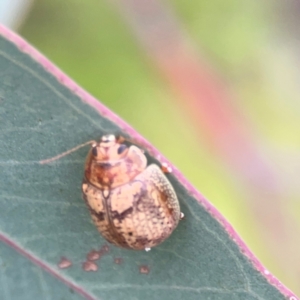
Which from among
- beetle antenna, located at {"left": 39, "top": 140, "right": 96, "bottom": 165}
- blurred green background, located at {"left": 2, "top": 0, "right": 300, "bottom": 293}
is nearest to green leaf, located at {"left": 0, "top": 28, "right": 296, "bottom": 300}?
beetle antenna, located at {"left": 39, "top": 140, "right": 96, "bottom": 165}

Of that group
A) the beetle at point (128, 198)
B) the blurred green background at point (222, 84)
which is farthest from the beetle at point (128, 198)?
the blurred green background at point (222, 84)

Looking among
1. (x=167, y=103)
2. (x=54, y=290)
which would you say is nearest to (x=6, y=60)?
(x=54, y=290)

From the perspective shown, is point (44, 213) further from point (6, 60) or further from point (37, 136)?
point (6, 60)

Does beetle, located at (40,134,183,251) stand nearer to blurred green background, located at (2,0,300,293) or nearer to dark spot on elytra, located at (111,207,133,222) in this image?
dark spot on elytra, located at (111,207,133,222)

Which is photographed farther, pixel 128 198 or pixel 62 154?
pixel 128 198

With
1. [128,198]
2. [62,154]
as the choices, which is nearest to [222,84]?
[128,198]

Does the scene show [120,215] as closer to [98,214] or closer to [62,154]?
[98,214]
